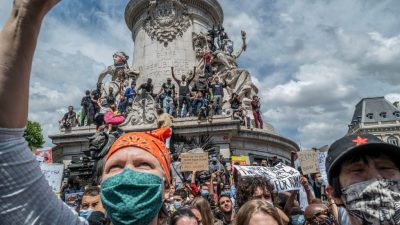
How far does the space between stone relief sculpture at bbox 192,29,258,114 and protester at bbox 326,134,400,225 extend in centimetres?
1860

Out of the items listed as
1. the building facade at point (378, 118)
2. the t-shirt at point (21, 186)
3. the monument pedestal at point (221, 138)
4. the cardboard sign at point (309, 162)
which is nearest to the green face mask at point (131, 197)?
the t-shirt at point (21, 186)

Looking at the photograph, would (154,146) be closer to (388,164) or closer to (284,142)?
(388,164)

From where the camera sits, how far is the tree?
155 feet

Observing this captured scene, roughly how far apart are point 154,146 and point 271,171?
4588 millimetres

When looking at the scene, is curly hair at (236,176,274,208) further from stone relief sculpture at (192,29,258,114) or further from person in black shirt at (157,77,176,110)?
stone relief sculpture at (192,29,258,114)

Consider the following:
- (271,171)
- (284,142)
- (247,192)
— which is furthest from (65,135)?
(247,192)

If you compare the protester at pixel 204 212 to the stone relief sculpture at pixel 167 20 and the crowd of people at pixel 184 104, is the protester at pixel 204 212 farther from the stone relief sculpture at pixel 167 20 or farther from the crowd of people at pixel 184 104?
the stone relief sculpture at pixel 167 20

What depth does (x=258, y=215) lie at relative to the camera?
123 inches

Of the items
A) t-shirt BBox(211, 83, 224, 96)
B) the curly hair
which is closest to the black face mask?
the curly hair

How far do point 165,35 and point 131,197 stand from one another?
21875mm

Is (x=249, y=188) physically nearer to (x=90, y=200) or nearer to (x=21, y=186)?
(x=90, y=200)

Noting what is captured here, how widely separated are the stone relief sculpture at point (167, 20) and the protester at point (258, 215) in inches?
814

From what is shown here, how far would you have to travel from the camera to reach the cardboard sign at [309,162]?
312 inches

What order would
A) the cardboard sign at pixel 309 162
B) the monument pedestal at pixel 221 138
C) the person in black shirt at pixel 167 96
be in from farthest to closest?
the person in black shirt at pixel 167 96 → the monument pedestal at pixel 221 138 → the cardboard sign at pixel 309 162
